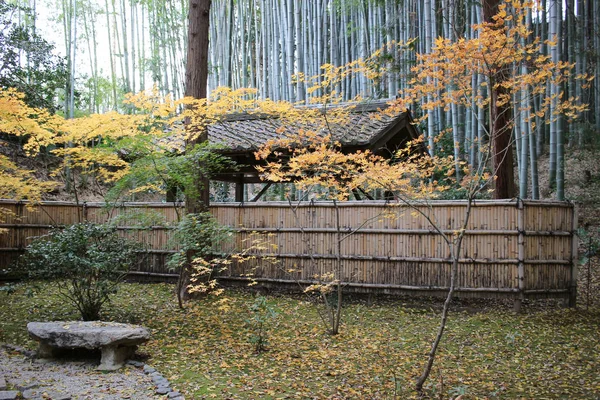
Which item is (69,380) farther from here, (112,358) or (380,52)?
(380,52)

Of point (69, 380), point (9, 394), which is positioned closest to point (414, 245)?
point (69, 380)

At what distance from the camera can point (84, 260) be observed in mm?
5047

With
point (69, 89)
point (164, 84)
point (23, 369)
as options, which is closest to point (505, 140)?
point (23, 369)

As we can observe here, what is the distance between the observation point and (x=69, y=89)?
13758mm

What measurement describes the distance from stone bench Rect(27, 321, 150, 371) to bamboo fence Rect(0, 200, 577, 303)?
1711mm

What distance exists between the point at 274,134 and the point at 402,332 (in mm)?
3892

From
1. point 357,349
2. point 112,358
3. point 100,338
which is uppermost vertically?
point 100,338

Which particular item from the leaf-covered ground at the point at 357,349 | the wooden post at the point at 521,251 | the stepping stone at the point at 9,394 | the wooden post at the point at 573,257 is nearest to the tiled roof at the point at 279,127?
the wooden post at the point at 521,251

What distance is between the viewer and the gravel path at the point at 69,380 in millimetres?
3584

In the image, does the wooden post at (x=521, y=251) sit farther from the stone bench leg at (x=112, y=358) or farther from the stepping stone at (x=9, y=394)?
the stepping stone at (x=9, y=394)

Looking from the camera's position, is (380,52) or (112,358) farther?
(380,52)

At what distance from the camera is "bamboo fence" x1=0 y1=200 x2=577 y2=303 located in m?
6.15

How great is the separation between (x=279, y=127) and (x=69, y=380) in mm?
5076

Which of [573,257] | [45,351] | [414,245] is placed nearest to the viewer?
[45,351]
